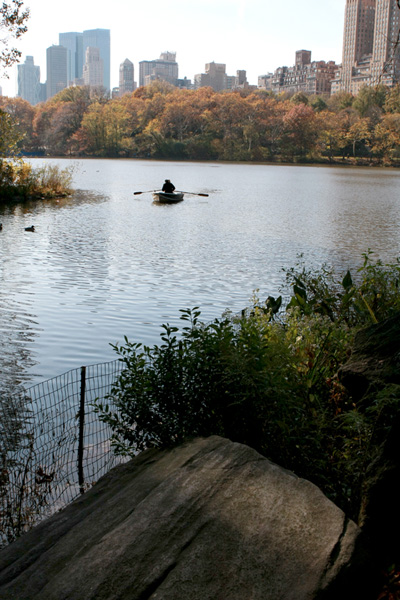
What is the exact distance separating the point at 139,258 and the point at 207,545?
48.4 ft

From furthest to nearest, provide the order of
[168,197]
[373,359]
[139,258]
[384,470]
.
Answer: [168,197], [139,258], [373,359], [384,470]

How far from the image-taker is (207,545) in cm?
298

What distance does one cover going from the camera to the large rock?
279cm

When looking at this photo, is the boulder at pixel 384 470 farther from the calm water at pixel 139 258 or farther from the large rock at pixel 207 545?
the calm water at pixel 139 258

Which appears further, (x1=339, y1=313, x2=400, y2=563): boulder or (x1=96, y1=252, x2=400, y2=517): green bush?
(x1=96, y1=252, x2=400, y2=517): green bush

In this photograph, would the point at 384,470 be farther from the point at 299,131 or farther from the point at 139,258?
the point at 299,131

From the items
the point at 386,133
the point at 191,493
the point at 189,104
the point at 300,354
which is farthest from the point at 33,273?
the point at 189,104

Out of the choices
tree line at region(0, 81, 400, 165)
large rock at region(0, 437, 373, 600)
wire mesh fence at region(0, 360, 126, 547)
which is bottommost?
wire mesh fence at region(0, 360, 126, 547)

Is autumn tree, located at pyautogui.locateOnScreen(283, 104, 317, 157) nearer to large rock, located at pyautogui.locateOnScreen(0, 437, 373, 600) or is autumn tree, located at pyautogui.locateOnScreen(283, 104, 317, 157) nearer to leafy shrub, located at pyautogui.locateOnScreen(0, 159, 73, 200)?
leafy shrub, located at pyautogui.locateOnScreen(0, 159, 73, 200)

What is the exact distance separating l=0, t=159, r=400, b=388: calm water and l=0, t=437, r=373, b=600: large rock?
15.0ft

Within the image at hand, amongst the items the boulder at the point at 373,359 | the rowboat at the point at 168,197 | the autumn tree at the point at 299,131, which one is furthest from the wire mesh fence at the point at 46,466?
the autumn tree at the point at 299,131

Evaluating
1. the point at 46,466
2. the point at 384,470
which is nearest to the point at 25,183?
the point at 46,466

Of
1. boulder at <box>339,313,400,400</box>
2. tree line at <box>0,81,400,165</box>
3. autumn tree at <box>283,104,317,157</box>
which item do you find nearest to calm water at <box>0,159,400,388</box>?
boulder at <box>339,313,400,400</box>

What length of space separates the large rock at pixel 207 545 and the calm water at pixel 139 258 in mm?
4563
